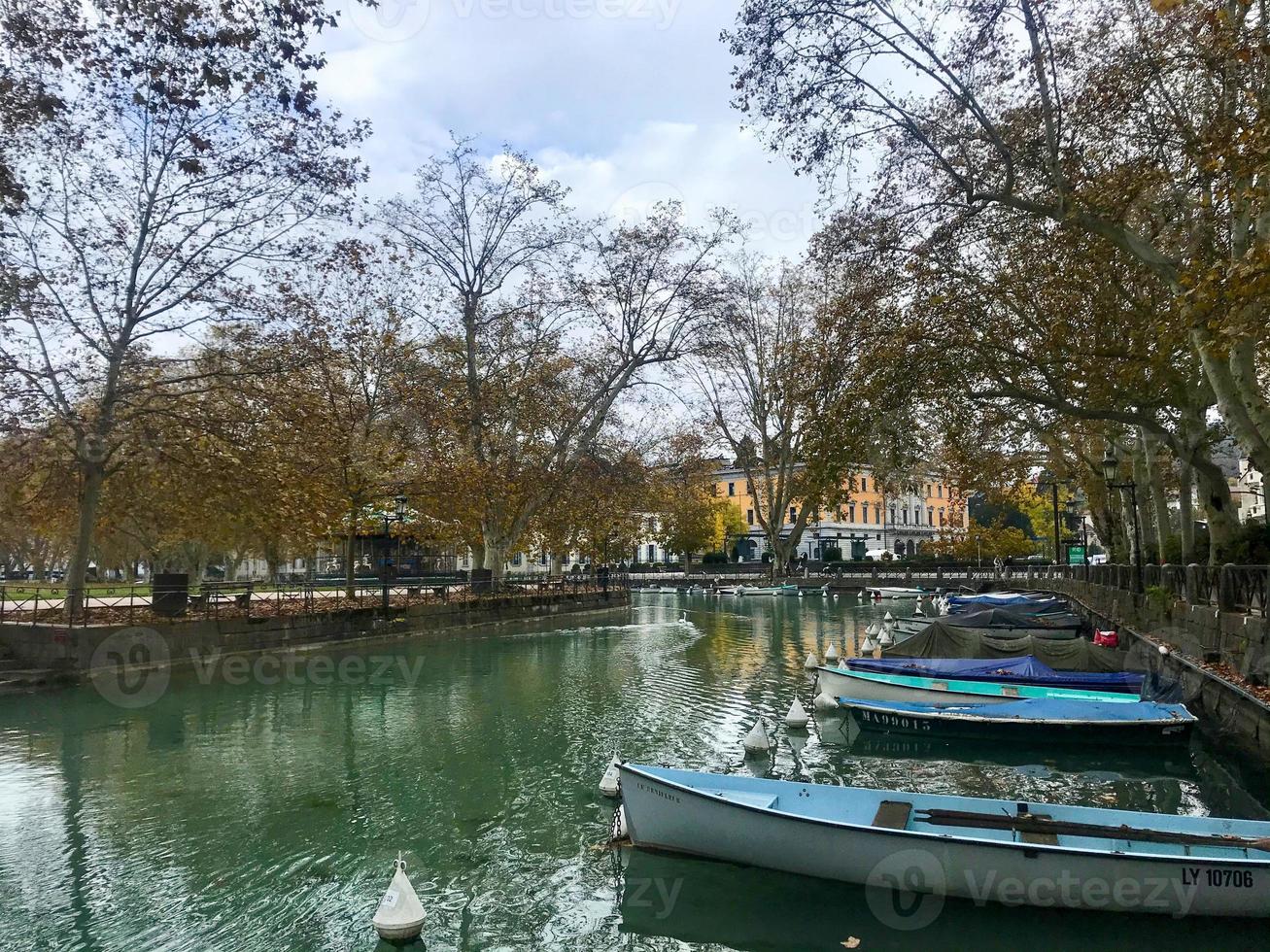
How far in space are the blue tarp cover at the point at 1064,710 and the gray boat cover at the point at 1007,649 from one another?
8.23ft

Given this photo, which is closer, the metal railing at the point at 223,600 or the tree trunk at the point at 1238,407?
the tree trunk at the point at 1238,407

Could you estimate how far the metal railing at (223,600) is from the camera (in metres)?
20.1

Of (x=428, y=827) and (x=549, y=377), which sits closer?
(x=428, y=827)

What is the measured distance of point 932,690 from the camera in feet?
49.8

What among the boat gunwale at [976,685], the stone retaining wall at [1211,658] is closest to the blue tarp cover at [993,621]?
the stone retaining wall at [1211,658]

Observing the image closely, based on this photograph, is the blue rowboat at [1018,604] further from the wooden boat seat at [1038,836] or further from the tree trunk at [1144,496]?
A: the wooden boat seat at [1038,836]

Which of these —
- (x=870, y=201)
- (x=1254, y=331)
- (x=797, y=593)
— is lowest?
(x=797, y=593)

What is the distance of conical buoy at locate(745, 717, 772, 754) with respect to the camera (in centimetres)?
1262

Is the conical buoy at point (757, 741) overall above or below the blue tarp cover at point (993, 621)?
below

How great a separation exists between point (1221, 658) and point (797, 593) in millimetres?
41342

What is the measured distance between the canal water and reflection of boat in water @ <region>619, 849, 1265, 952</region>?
2 cm

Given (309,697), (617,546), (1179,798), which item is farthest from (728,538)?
(1179,798)

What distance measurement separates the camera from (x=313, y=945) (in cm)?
686

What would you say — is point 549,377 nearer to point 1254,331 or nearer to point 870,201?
point 870,201
